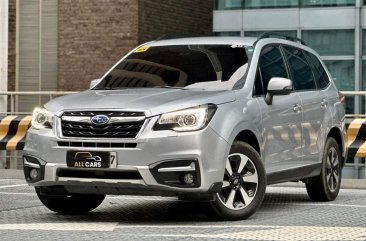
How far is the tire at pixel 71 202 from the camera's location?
31.9ft

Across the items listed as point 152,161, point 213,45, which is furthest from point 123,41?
point 152,161

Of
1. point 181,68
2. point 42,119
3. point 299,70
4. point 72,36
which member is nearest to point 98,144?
point 42,119

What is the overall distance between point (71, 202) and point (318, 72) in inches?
136

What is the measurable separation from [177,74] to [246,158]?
1155mm

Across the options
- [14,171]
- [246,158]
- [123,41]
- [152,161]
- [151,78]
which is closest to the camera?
[152,161]

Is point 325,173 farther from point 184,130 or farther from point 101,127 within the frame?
point 101,127

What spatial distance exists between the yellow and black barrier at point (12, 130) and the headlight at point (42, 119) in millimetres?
6587

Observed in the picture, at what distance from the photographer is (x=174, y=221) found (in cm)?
920

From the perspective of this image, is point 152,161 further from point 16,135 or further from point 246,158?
point 16,135

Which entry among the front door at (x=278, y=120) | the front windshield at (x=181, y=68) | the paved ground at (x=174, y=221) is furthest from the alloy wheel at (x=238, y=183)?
the front windshield at (x=181, y=68)

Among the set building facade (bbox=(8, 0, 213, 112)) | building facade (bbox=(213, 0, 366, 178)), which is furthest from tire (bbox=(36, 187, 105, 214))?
building facade (bbox=(213, 0, 366, 178))

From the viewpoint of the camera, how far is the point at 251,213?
30.5ft

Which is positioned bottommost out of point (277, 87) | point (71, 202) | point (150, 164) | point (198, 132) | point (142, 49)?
point (71, 202)

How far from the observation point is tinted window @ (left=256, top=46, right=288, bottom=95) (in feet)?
33.3
